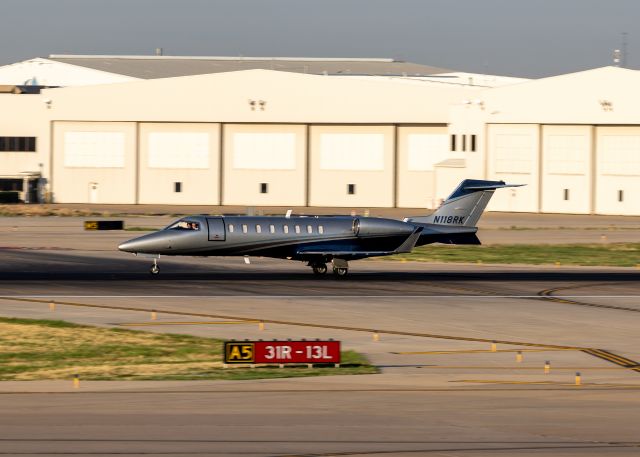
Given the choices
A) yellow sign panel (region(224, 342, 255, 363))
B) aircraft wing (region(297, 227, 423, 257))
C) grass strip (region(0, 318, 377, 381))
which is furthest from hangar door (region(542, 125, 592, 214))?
yellow sign panel (region(224, 342, 255, 363))

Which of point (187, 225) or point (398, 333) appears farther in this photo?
point (187, 225)

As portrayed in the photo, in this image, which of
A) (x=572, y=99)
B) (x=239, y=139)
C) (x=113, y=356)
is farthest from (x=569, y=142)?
(x=113, y=356)

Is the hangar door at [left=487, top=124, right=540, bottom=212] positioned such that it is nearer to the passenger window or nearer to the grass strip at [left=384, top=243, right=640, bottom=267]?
the grass strip at [left=384, top=243, right=640, bottom=267]

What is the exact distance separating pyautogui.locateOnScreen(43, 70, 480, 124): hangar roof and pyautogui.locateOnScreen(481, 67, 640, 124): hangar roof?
6452mm

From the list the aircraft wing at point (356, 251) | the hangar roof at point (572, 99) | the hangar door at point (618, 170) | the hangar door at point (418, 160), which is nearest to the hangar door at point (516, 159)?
the hangar roof at point (572, 99)

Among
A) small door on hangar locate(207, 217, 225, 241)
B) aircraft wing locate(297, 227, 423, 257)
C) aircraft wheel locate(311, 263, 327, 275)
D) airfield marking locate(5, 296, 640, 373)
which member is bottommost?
airfield marking locate(5, 296, 640, 373)

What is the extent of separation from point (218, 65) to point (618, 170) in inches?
1969

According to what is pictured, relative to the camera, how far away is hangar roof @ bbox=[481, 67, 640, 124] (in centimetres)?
9344

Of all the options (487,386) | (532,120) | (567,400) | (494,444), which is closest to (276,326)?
(487,386)

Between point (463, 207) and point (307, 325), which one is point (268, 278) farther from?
point (307, 325)

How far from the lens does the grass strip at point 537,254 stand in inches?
2368

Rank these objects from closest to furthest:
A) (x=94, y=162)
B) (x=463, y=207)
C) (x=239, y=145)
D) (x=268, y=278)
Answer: (x=268, y=278)
(x=463, y=207)
(x=239, y=145)
(x=94, y=162)

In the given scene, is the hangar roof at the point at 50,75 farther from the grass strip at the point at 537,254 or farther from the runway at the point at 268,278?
the runway at the point at 268,278

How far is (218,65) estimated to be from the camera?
421 ft
